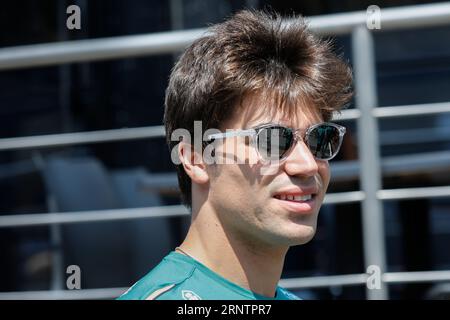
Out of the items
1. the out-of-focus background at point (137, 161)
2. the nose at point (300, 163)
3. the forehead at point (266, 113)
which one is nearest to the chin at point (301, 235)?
the nose at point (300, 163)

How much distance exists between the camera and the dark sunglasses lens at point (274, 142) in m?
1.74

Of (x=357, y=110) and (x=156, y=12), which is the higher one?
(x=156, y=12)

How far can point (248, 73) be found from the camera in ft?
5.85

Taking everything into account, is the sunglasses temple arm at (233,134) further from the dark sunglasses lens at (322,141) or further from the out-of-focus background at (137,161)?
the out-of-focus background at (137,161)

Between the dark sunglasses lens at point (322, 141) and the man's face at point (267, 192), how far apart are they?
2 cm

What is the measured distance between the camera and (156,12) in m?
4.19

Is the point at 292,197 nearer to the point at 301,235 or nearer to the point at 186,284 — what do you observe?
the point at 301,235

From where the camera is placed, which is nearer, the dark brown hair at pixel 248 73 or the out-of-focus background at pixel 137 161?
the dark brown hair at pixel 248 73

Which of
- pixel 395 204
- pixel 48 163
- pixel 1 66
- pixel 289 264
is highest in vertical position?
pixel 1 66

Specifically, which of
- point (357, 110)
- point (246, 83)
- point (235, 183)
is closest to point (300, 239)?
point (235, 183)

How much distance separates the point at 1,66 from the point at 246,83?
4.77ft

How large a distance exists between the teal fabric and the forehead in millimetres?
300

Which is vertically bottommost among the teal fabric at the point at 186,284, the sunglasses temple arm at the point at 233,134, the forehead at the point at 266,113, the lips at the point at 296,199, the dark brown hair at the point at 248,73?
the teal fabric at the point at 186,284

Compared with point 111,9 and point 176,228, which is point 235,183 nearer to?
point 176,228
